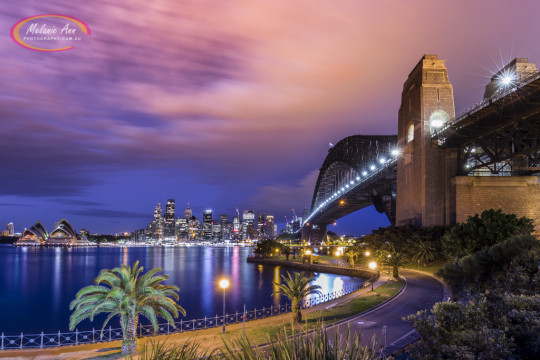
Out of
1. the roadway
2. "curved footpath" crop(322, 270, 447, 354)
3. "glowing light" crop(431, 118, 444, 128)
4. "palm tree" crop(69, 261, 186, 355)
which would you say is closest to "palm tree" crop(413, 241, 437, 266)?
the roadway

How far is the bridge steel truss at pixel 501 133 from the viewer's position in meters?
38.4

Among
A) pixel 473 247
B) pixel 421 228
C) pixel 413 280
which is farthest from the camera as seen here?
pixel 421 228

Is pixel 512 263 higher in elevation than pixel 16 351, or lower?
higher

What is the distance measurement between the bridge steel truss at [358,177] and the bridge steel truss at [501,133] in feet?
83.7

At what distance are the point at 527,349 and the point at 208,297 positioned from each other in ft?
177

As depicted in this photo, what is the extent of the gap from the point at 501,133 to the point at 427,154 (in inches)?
464

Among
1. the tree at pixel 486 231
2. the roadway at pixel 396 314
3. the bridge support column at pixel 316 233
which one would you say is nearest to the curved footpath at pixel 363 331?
the roadway at pixel 396 314

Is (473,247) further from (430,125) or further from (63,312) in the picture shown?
(63,312)

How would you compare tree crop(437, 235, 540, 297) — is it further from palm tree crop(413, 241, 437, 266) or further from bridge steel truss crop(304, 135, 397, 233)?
bridge steel truss crop(304, 135, 397, 233)

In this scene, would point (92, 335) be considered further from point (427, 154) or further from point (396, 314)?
point (427, 154)

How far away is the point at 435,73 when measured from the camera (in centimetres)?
5909

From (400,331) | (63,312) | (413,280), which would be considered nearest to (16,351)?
(400,331)

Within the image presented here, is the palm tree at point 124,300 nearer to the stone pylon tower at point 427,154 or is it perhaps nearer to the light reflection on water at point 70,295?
the light reflection on water at point 70,295

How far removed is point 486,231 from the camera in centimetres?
3662
